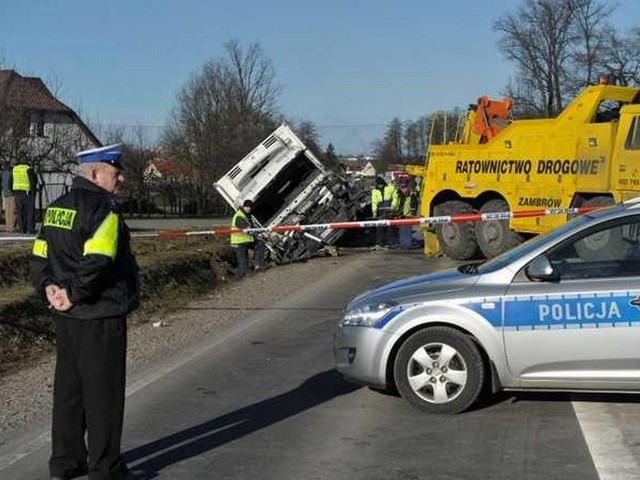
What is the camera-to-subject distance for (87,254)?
462 centimetres

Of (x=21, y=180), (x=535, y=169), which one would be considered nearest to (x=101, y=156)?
(x=535, y=169)

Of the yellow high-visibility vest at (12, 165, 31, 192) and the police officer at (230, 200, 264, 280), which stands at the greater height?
the yellow high-visibility vest at (12, 165, 31, 192)

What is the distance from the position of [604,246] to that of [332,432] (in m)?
2.38

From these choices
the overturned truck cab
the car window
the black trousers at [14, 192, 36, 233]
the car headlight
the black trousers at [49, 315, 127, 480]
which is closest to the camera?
the black trousers at [49, 315, 127, 480]

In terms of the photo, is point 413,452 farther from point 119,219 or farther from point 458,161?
point 458,161

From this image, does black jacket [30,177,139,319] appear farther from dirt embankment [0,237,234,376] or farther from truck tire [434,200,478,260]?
truck tire [434,200,478,260]

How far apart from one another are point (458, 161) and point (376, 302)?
13.1 metres

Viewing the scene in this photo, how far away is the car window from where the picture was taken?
6.36 metres

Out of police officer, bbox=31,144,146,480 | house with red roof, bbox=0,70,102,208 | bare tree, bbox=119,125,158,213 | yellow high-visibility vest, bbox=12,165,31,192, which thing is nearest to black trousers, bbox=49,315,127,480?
police officer, bbox=31,144,146,480

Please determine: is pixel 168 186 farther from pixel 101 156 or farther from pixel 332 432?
pixel 101 156

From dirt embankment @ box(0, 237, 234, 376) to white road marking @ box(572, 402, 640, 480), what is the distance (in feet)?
19.0

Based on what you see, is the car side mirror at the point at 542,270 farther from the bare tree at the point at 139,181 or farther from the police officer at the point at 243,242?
the bare tree at the point at 139,181

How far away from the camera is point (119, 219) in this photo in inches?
187

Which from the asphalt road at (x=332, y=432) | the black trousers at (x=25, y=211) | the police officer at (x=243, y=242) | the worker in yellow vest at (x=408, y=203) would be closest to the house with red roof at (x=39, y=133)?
the black trousers at (x=25, y=211)
